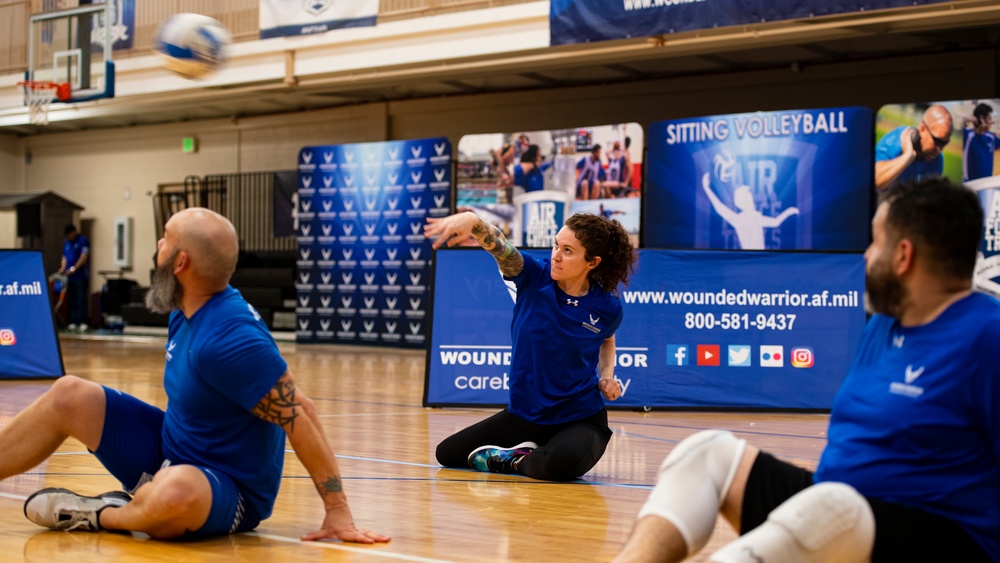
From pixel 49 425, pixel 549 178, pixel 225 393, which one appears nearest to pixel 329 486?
pixel 225 393

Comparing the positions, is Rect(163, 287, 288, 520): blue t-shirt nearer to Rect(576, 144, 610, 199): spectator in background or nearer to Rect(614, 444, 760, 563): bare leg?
Rect(614, 444, 760, 563): bare leg

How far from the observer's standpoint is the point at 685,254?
30.5 feet

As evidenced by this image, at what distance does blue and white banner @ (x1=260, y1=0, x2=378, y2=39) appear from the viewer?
16297 mm

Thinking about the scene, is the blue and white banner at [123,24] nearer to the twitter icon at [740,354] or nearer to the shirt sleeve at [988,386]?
the twitter icon at [740,354]

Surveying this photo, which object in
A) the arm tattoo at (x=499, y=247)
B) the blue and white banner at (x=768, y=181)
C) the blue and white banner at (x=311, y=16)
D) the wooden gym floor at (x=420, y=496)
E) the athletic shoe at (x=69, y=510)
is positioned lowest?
the wooden gym floor at (x=420, y=496)

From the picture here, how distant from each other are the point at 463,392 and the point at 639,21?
6591 mm

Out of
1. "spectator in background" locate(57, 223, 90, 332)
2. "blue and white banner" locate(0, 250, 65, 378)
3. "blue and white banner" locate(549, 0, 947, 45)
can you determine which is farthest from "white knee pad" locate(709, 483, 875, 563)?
"spectator in background" locate(57, 223, 90, 332)

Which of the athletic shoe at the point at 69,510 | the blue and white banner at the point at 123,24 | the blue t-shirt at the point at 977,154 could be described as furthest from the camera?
the blue and white banner at the point at 123,24

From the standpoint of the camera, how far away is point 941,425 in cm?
250

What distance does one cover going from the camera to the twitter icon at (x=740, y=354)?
9.13 m

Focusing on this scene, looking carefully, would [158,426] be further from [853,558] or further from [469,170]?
[469,170]

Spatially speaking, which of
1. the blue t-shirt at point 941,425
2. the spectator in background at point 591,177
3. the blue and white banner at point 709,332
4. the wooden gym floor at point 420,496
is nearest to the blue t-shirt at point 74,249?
the spectator in background at point 591,177

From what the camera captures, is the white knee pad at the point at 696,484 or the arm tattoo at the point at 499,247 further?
the arm tattoo at the point at 499,247

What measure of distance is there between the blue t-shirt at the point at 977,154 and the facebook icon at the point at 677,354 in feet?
17.0
